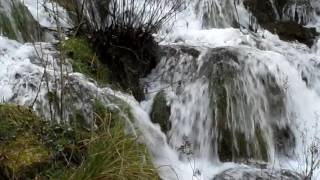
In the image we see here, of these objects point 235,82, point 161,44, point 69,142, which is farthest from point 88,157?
point 161,44

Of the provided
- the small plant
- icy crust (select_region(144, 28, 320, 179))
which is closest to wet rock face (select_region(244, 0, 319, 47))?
icy crust (select_region(144, 28, 320, 179))

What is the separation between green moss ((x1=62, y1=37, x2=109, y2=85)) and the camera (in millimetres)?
5309

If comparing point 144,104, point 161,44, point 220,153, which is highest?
point 161,44

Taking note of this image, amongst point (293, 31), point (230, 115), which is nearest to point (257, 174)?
point (230, 115)

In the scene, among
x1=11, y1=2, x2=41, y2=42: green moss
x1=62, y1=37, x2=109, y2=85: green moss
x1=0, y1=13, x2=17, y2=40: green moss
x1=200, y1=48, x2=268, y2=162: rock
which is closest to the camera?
x1=62, y1=37, x2=109, y2=85: green moss

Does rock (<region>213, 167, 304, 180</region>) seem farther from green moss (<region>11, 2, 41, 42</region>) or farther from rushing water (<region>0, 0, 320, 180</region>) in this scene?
green moss (<region>11, 2, 41, 42</region>)

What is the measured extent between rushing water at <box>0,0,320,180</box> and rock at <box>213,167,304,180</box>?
0.13m

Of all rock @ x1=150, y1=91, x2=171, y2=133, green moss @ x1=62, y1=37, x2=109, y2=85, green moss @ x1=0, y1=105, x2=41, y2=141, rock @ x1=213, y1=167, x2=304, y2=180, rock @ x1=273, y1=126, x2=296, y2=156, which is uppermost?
green moss @ x1=62, y1=37, x2=109, y2=85

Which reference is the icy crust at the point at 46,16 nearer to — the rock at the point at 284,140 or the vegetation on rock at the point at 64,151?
the rock at the point at 284,140

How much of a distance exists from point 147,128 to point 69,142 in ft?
4.52

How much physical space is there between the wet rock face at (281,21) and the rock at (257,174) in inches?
146

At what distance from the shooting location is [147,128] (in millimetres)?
4824

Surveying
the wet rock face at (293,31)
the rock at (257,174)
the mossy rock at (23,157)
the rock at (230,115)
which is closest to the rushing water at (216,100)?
the rock at (230,115)

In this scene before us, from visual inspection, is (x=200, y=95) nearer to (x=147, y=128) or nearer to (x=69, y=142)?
(x=147, y=128)
